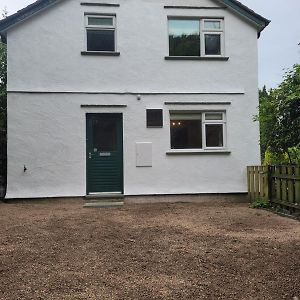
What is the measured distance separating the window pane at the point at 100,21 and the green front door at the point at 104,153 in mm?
2906

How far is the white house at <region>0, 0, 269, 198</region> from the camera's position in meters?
11.5

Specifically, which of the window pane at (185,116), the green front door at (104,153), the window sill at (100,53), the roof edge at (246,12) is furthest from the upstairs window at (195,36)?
the green front door at (104,153)

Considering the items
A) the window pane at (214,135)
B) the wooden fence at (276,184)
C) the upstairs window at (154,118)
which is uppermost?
the upstairs window at (154,118)

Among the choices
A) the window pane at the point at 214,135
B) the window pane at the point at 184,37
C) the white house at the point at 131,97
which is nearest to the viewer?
the white house at the point at 131,97

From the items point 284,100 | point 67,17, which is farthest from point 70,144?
point 284,100

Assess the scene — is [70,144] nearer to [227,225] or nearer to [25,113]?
[25,113]

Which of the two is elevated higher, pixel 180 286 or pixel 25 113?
pixel 25 113

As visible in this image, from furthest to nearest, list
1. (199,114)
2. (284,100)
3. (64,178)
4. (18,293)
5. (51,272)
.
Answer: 1. (199,114)
2. (64,178)
3. (284,100)
4. (51,272)
5. (18,293)

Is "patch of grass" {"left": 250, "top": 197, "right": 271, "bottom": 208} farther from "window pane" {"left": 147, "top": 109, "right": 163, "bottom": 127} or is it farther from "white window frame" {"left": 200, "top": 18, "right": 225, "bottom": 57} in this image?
"white window frame" {"left": 200, "top": 18, "right": 225, "bottom": 57}

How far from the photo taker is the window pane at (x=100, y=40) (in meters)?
12.0

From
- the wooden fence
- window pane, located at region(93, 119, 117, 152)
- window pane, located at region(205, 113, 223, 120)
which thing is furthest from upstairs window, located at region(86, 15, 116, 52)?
the wooden fence

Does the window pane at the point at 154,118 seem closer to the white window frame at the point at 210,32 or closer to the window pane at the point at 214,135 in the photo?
the window pane at the point at 214,135

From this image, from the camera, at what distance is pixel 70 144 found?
1161cm

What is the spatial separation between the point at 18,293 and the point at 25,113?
8336mm
